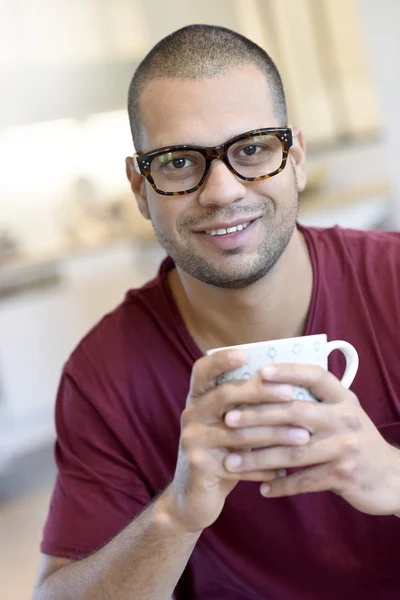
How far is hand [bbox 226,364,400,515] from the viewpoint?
799 millimetres

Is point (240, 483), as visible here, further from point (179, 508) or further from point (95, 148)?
point (95, 148)

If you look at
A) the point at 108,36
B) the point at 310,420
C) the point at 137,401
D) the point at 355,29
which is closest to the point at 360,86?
the point at 355,29

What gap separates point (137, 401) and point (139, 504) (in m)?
0.17

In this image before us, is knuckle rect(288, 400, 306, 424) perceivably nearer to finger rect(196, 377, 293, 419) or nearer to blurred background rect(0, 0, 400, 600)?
finger rect(196, 377, 293, 419)

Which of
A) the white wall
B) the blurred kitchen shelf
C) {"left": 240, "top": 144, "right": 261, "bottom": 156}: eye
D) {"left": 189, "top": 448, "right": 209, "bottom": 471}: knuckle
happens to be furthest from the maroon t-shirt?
the white wall

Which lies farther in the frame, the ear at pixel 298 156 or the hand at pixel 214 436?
the ear at pixel 298 156

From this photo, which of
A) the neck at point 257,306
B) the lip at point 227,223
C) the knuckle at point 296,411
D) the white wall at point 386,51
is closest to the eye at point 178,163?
the lip at point 227,223

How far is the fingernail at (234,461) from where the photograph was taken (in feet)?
2.78

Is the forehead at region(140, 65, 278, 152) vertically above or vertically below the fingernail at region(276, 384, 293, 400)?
above

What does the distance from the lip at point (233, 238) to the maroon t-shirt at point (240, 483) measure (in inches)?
5.9

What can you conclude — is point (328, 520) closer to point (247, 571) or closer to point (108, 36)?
point (247, 571)

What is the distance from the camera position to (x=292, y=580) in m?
1.21

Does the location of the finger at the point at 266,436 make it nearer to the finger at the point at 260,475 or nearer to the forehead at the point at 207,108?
the finger at the point at 260,475

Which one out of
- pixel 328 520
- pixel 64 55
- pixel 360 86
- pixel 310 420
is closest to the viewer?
pixel 310 420
